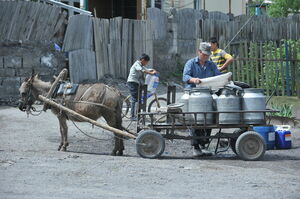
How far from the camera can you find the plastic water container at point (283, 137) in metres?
12.4

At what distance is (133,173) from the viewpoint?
9.38 meters

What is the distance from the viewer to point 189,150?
12828mm

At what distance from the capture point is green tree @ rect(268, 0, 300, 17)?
38.0m

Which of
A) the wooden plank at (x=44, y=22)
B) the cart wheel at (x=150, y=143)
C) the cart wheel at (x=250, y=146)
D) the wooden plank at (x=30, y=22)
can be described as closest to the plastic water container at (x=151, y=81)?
the wooden plank at (x=44, y=22)

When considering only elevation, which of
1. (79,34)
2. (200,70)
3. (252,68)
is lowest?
(200,70)

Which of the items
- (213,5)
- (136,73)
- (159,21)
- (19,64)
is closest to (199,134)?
(136,73)

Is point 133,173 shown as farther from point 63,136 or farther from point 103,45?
point 103,45

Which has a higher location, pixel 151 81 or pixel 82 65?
pixel 82 65

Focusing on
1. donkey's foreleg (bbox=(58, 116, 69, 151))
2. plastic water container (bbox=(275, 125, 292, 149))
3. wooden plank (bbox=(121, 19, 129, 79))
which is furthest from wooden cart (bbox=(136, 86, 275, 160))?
wooden plank (bbox=(121, 19, 129, 79))

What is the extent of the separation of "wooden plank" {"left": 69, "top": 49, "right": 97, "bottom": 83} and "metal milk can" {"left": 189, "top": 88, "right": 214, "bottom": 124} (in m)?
9.00

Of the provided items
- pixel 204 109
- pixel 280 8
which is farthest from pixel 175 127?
pixel 280 8

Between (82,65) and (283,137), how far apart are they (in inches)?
354

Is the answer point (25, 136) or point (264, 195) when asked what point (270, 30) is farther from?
point (264, 195)

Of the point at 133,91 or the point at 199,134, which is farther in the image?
the point at 133,91
